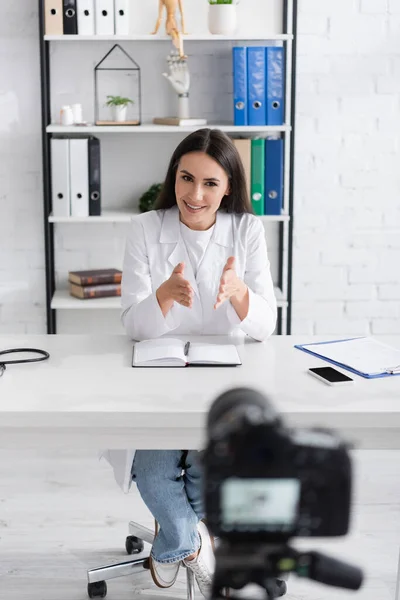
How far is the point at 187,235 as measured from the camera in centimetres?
225

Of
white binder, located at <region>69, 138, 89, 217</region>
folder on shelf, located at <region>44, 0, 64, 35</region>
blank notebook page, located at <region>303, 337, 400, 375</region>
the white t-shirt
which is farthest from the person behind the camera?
white binder, located at <region>69, 138, 89, 217</region>

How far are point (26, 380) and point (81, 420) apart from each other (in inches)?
10.2

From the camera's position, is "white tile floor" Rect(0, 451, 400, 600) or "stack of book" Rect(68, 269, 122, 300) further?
"stack of book" Rect(68, 269, 122, 300)

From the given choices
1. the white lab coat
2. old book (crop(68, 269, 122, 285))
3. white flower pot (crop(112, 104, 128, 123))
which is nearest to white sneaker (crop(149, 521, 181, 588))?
the white lab coat

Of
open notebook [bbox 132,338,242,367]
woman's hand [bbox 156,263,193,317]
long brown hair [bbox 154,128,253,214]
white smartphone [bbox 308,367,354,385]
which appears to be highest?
long brown hair [bbox 154,128,253,214]

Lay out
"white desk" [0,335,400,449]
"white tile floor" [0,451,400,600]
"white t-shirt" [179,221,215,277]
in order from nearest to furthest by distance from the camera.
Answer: "white desk" [0,335,400,449]
"white tile floor" [0,451,400,600]
"white t-shirt" [179,221,215,277]

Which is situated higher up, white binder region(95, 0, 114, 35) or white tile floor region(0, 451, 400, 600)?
white binder region(95, 0, 114, 35)

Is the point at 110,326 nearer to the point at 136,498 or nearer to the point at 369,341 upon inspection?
the point at 136,498

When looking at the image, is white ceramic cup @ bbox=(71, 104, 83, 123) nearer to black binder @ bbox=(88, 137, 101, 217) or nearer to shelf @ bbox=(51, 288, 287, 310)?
black binder @ bbox=(88, 137, 101, 217)

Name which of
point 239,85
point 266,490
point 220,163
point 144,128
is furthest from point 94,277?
point 266,490

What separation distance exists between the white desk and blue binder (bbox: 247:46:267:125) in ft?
5.20

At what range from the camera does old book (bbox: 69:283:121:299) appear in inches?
132

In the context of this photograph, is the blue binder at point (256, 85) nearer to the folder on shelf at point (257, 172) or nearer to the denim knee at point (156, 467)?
the folder on shelf at point (257, 172)

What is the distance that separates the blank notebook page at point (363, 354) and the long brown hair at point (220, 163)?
48 centimetres
